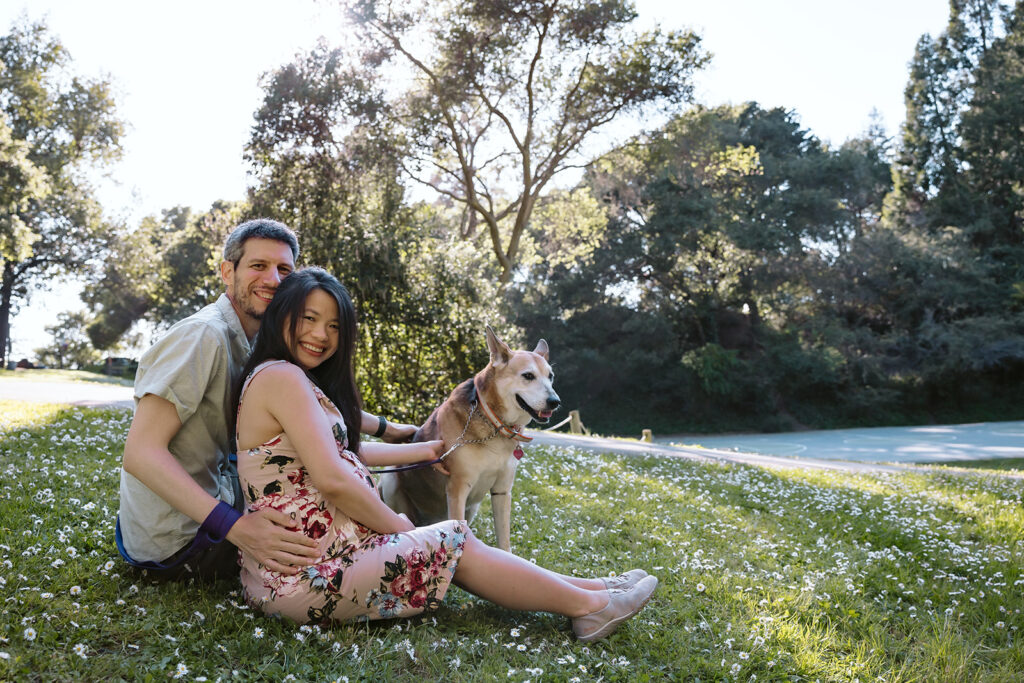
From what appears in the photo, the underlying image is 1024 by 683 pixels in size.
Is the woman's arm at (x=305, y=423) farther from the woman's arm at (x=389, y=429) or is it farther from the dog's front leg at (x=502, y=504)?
the dog's front leg at (x=502, y=504)

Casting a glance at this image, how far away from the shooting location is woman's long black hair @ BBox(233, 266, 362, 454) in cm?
340

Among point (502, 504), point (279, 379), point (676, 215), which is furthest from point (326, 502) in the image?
point (676, 215)

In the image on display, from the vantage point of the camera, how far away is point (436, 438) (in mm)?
4996

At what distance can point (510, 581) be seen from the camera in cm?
363

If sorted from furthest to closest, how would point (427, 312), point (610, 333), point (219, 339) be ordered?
point (610, 333) < point (427, 312) < point (219, 339)

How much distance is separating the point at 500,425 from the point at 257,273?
74.1 inches

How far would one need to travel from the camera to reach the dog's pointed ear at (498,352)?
16.5ft

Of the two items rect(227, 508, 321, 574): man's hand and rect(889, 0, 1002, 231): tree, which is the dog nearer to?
rect(227, 508, 321, 574): man's hand

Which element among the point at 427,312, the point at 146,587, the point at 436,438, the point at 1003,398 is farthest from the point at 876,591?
the point at 1003,398

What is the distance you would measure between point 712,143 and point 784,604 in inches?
833

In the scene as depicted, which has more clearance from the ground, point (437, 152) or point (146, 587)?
point (437, 152)

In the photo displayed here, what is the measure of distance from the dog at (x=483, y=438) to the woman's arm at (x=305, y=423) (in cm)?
149

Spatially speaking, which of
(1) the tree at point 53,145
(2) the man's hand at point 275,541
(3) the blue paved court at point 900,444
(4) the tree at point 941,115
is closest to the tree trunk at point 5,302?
(1) the tree at point 53,145

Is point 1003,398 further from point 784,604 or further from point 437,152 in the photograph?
point 784,604
